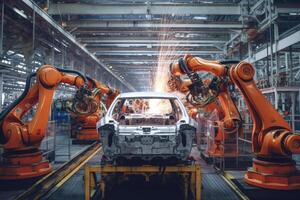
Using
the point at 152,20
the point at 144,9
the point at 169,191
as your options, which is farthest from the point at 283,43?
the point at 169,191

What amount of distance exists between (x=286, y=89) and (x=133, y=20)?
595 centimetres

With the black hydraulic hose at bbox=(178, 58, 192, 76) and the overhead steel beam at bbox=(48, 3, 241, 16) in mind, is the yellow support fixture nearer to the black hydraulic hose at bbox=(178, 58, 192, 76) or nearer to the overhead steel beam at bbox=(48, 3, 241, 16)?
the black hydraulic hose at bbox=(178, 58, 192, 76)

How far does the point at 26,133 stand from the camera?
16.8 ft

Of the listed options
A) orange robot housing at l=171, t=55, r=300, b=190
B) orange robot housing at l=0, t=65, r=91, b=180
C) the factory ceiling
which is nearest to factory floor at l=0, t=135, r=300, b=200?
orange robot housing at l=171, t=55, r=300, b=190

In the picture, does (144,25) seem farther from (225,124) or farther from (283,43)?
(225,124)

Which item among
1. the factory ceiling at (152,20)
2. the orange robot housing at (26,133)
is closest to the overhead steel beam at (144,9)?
the factory ceiling at (152,20)

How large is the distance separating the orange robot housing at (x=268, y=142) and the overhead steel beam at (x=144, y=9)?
521 centimetres

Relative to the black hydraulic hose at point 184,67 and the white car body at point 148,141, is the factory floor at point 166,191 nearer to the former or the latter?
the white car body at point 148,141

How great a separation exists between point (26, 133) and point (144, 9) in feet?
20.0

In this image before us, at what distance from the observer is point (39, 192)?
4562 millimetres

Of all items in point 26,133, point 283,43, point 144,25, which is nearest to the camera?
point 26,133

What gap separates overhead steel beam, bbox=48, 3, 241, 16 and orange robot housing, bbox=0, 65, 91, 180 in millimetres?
4941

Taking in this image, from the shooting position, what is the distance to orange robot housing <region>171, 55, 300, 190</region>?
435cm

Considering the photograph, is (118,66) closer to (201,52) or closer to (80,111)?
(201,52)
